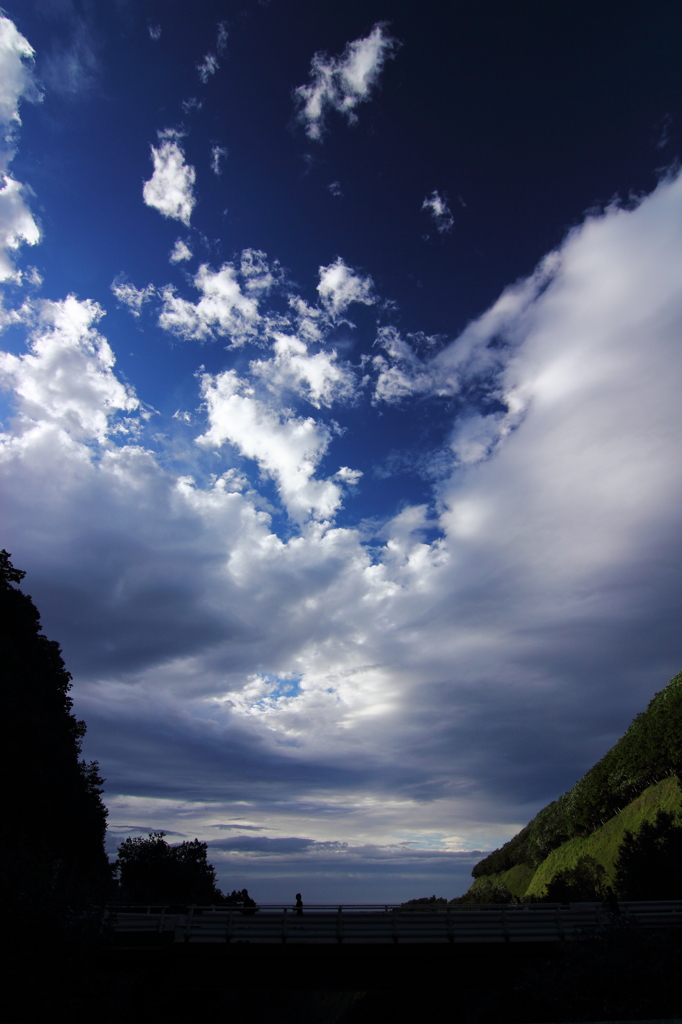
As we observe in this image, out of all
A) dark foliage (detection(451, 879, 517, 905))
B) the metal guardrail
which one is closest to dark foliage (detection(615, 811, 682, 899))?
the metal guardrail

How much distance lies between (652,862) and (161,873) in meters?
74.1

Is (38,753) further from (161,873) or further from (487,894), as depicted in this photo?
(487,894)

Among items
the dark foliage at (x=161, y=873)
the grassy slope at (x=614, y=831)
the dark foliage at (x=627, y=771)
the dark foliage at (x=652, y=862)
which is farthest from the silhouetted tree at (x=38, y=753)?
the dark foliage at (x=627, y=771)

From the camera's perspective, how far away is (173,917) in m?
24.6

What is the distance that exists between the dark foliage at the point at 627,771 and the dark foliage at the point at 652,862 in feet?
26.4

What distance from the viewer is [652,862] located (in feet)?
165

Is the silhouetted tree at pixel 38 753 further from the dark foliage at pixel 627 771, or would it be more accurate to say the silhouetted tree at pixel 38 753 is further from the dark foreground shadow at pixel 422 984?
the dark foliage at pixel 627 771

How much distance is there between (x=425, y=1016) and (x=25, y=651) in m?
48.5

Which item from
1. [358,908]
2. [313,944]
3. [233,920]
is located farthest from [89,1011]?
[358,908]

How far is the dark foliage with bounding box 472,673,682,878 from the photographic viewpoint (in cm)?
6091

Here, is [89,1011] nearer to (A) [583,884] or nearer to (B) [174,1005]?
(B) [174,1005]

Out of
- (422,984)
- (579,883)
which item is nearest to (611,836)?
(579,883)

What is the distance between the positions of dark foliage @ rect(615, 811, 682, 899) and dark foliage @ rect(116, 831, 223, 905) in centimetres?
6223

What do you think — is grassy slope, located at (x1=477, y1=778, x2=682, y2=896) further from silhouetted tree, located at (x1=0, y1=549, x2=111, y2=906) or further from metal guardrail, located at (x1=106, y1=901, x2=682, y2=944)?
silhouetted tree, located at (x1=0, y1=549, x2=111, y2=906)
